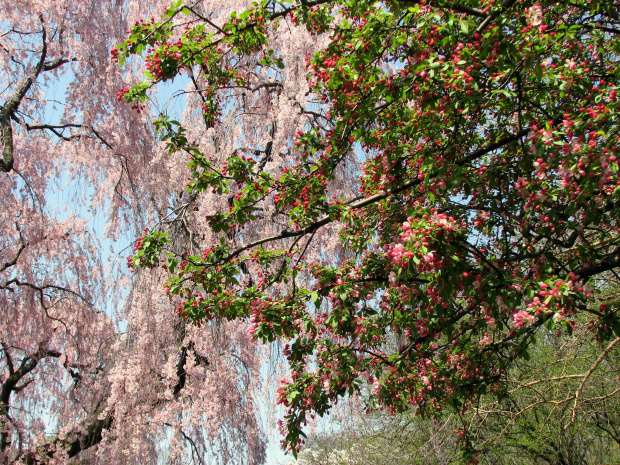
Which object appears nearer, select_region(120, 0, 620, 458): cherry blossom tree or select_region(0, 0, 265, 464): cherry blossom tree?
select_region(120, 0, 620, 458): cherry blossom tree

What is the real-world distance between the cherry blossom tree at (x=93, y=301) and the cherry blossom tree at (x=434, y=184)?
236 cm

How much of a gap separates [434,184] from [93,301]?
22.1 feet

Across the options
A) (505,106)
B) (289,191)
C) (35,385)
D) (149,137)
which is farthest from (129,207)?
(505,106)

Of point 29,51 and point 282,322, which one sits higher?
point 29,51

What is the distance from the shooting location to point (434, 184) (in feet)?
8.87

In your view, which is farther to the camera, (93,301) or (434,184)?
(93,301)

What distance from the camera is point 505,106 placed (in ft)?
9.64

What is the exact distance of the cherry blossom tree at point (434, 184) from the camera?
2395 mm

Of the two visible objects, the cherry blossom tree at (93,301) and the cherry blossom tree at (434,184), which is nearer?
the cherry blossom tree at (434,184)

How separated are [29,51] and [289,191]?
5761 mm

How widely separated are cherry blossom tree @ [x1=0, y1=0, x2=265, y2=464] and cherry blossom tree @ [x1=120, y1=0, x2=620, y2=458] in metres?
2.36

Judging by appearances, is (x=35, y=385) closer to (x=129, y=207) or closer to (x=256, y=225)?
(x=129, y=207)

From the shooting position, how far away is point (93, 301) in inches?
305

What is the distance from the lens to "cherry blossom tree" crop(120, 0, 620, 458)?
239cm
